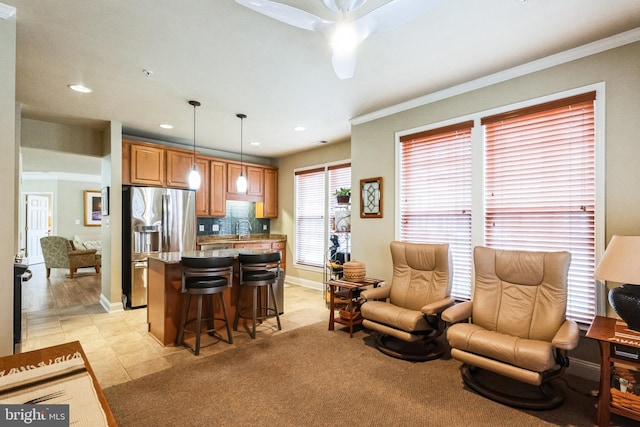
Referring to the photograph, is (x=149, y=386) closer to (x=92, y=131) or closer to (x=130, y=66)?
(x=130, y=66)

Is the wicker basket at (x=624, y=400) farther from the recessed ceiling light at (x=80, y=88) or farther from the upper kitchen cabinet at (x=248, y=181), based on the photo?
the upper kitchen cabinet at (x=248, y=181)

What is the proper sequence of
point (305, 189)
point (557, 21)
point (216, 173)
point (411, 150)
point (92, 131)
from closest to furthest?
point (557, 21) → point (411, 150) → point (92, 131) → point (216, 173) → point (305, 189)

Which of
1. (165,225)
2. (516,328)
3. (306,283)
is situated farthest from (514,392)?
(165,225)

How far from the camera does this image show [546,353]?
6.86 feet

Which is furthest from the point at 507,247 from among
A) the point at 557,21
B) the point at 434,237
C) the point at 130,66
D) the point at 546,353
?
the point at 130,66

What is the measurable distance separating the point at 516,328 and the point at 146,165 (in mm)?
5049

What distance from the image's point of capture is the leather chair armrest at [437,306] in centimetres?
281

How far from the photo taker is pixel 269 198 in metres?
6.71

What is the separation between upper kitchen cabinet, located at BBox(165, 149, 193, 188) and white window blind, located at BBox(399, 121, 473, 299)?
138 inches

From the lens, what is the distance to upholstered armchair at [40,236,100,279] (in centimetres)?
689

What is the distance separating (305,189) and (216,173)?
5.53ft

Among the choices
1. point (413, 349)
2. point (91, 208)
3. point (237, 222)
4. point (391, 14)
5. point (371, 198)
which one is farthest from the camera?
point (91, 208)

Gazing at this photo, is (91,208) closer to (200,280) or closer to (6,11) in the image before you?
(200,280)

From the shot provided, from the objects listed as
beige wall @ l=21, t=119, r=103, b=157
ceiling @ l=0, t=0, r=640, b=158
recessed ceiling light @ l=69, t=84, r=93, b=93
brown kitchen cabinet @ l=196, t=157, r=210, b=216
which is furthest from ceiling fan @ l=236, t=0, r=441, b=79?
beige wall @ l=21, t=119, r=103, b=157
